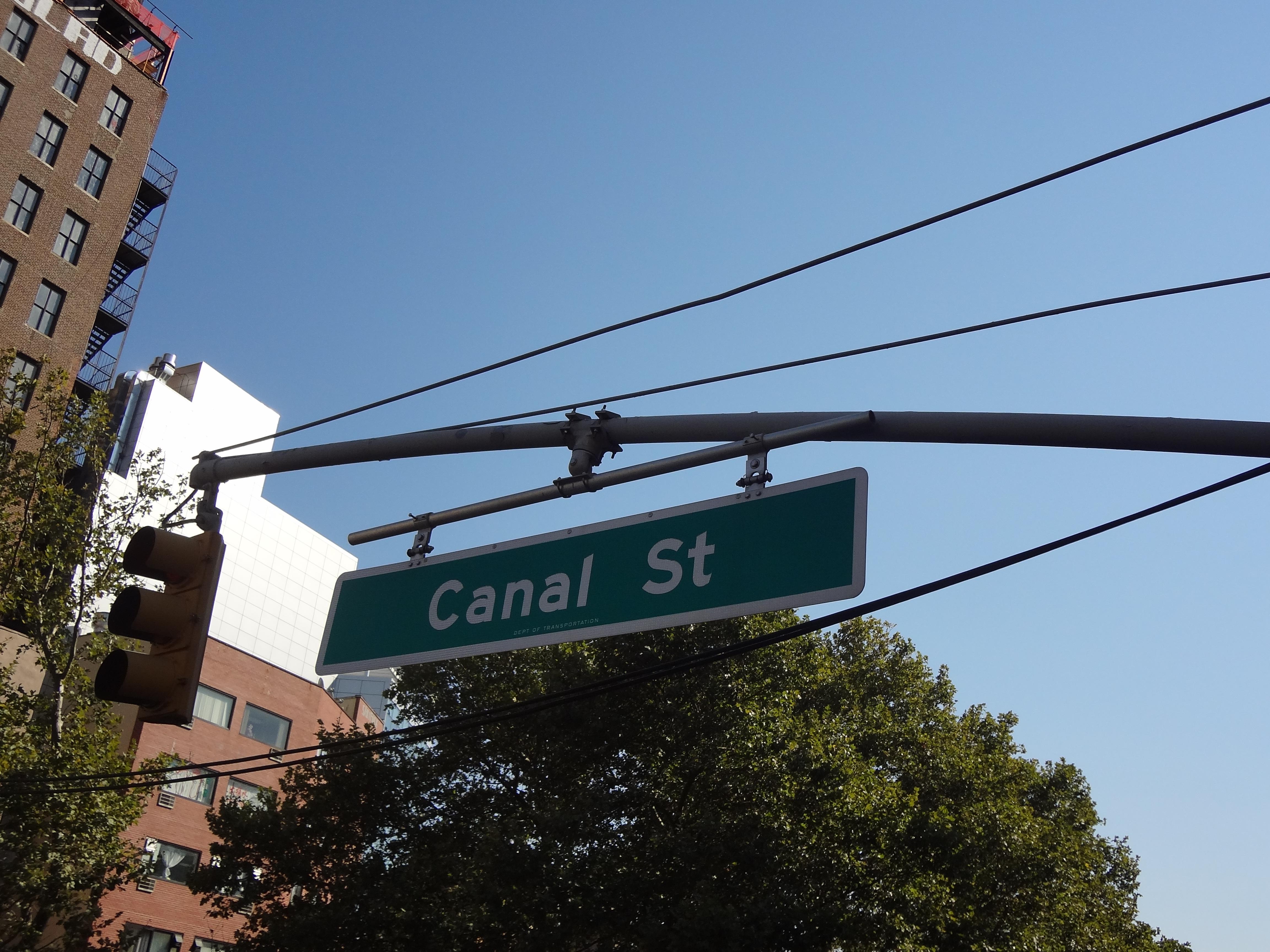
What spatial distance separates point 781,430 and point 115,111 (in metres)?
47.7

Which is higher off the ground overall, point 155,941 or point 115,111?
point 115,111

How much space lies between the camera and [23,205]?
39312 millimetres

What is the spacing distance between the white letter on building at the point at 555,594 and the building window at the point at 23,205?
134 feet

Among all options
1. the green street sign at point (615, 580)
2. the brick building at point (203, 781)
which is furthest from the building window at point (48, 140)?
the green street sign at point (615, 580)

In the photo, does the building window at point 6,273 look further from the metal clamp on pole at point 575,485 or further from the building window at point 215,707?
the metal clamp on pole at point 575,485

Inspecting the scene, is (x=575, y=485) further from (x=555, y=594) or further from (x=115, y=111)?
(x=115, y=111)

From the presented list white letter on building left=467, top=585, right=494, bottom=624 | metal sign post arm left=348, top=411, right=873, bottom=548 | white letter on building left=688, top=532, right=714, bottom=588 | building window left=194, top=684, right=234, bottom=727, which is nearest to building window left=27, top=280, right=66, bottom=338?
building window left=194, top=684, right=234, bottom=727

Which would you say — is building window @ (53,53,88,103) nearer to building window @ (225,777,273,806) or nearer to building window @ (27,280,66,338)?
building window @ (27,280,66,338)

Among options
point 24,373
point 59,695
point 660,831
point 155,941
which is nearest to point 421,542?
point 660,831

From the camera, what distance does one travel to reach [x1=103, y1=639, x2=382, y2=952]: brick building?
33438mm

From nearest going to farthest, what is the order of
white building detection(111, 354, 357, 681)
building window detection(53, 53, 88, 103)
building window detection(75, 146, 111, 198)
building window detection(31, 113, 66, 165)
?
building window detection(31, 113, 66, 165), building window detection(53, 53, 88, 103), building window detection(75, 146, 111, 198), white building detection(111, 354, 357, 681)

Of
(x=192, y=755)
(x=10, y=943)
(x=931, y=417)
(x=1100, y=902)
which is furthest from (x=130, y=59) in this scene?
(x=931, y=417)

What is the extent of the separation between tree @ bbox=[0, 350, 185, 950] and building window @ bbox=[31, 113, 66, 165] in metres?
20.8

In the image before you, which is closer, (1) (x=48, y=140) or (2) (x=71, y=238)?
(1) (x=48, y=140)
